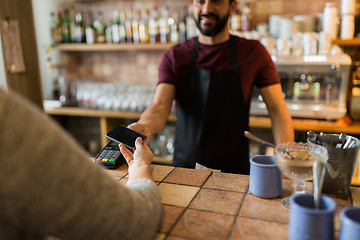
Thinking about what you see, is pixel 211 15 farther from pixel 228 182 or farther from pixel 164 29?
pixel 164 29

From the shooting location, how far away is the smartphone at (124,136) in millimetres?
1161

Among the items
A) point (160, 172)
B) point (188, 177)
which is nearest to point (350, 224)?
point (188, 177)

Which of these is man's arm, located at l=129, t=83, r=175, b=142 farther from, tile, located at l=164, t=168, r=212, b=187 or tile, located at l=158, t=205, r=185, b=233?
tile, located at l=158, t=205, r=185, b=233

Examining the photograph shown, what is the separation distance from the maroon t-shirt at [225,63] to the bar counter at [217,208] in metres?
0.80

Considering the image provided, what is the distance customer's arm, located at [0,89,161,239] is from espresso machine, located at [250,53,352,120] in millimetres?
2125

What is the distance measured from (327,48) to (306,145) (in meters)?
1.69

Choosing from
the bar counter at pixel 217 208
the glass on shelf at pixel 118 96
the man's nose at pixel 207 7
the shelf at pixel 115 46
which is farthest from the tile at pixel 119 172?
the shelf at pixel 115 46

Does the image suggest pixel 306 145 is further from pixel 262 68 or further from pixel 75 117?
pixel 75 117

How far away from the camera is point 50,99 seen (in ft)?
12.1

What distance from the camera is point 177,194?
1034mm

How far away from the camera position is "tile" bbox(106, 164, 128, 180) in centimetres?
119

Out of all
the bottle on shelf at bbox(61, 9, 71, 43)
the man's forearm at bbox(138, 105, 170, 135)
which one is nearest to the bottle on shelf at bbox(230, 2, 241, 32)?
the man's forearm at bbox(138, 105, 170, 135)

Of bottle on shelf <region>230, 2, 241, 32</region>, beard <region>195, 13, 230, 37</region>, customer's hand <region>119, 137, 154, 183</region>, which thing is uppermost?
bottle on shelf <region>230, 2, 241, 32</region>

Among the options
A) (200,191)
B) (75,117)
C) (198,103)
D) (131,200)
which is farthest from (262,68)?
(75,117)
